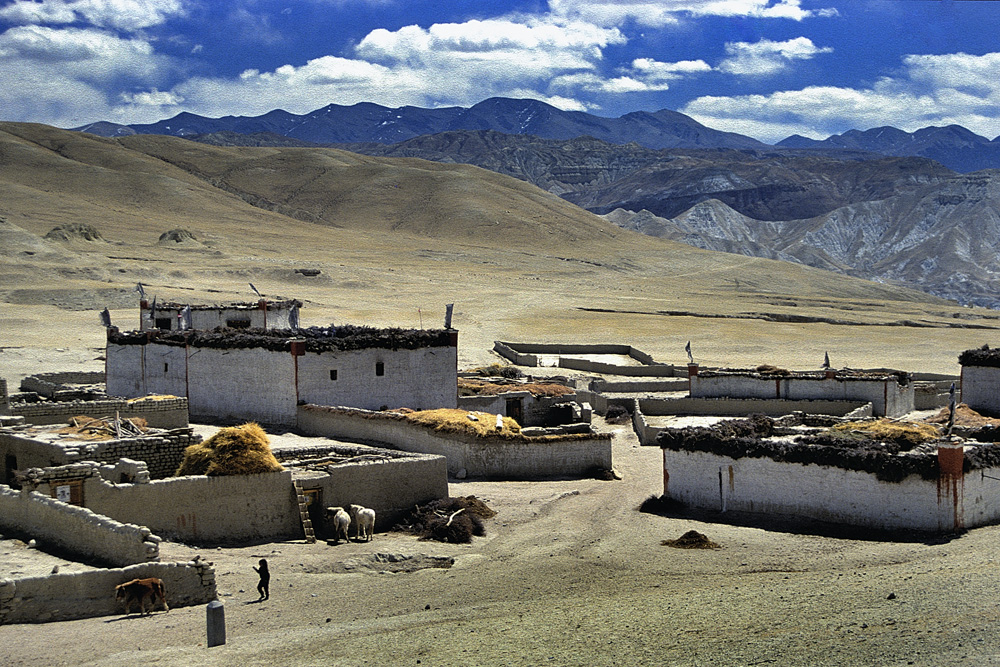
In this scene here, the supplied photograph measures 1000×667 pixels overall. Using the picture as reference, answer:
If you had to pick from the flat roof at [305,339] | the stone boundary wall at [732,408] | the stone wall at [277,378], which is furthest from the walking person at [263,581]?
the stone boundary wall at [732,408]

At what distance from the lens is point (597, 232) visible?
17225 centimetres

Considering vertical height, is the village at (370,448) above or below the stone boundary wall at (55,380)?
below

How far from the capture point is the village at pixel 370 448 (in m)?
18.8

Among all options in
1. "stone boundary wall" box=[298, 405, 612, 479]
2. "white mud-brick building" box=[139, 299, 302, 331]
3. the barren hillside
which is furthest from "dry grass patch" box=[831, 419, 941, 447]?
the barren hillside

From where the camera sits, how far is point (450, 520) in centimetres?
2123

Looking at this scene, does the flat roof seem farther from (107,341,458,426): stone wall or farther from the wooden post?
the wooden post

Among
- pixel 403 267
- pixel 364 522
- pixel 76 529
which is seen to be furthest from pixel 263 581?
pixel 403 267

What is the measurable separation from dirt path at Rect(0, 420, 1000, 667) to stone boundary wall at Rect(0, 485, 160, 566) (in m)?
1.28

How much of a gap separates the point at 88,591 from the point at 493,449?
12336mm

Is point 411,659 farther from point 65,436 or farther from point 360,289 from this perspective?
point 360,289

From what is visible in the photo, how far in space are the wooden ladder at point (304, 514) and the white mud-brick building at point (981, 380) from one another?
74.8ft

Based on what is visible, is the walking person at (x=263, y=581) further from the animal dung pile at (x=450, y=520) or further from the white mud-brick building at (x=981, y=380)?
the white mud-brick building at (x=981, y=380)

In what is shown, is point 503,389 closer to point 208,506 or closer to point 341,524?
point 341,524

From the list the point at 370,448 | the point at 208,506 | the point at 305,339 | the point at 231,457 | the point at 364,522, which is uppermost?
the point at 305,339
